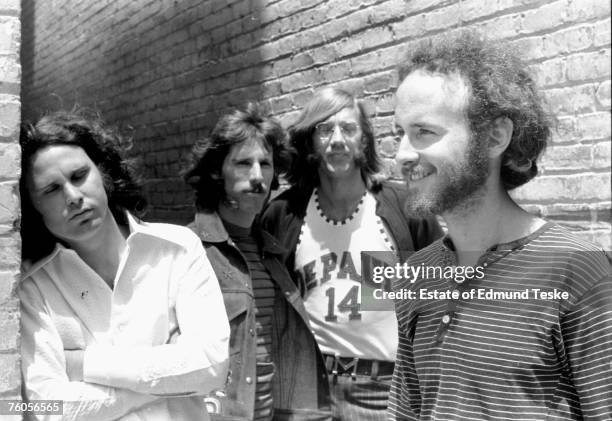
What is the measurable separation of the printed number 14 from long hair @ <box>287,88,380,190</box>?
1.77 feet

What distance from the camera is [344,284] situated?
115 inches

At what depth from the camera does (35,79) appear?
9.01m

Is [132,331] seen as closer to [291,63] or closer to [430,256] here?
[430,256]

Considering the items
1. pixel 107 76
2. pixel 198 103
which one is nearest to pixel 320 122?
pixel 198 103

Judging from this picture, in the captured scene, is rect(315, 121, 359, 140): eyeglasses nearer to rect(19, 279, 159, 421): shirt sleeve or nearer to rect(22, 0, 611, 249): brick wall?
rect(22, 0, 611, 249): brick wall

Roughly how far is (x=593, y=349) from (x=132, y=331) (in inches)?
51.2

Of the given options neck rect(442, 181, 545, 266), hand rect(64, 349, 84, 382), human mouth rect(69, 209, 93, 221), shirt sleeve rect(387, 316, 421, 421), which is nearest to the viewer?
neck rect(442, 181, 545, 266)

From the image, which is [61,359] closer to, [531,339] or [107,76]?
[531,339]

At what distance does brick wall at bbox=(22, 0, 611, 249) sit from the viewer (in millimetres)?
2826

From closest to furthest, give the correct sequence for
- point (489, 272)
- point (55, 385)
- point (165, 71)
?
point (489, 272) < point (55, 385) < point (165, 71)

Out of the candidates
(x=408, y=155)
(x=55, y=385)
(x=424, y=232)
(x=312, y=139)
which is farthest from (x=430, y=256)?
(x=312, y=139)

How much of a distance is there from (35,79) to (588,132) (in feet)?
25.8

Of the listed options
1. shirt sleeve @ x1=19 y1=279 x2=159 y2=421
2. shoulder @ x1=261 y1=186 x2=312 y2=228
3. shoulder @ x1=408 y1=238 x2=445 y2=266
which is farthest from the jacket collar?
shoulder @ x1=408 y1=238 x2=445 y2=266

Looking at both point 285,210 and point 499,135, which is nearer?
point 499,135
